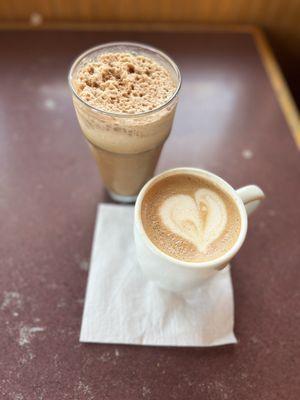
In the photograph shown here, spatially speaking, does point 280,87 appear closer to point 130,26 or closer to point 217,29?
point 217,29

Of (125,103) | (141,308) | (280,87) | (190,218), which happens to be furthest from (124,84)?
(280,87)

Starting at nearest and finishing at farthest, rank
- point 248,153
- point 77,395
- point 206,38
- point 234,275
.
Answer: point 77,395 < point 234,275 < point 248,153 < point 206,38

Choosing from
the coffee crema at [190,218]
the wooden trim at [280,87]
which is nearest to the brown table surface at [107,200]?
the wooden trim at [280,87]

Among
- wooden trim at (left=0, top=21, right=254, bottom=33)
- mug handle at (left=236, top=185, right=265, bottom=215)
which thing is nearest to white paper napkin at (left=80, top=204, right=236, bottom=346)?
mug handle at (left=236, top=185, right=265, bottom=215)

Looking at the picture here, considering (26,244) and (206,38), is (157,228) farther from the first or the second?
(206,38)

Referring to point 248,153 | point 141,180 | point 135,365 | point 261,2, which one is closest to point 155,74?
point 141,180

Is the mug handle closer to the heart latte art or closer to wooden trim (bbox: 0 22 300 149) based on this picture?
the heart latte art

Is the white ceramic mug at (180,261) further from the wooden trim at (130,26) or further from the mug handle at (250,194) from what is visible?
the wooden trim at (130,26)
